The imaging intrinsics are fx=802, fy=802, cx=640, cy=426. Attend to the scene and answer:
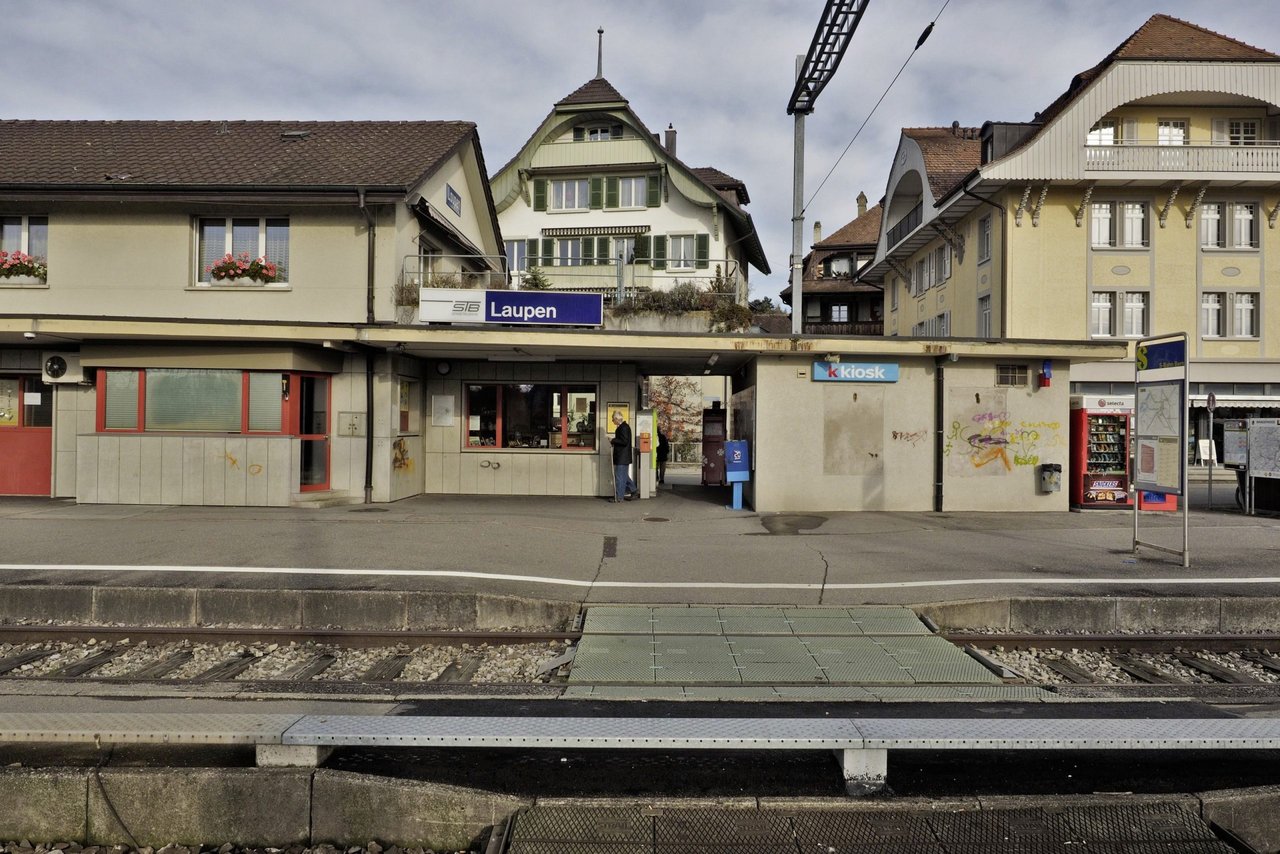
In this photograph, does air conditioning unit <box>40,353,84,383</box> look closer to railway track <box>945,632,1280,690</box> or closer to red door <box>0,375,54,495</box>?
red door <box>0,375,54,495</box>

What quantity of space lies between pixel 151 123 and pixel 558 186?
A: 19.7 metres

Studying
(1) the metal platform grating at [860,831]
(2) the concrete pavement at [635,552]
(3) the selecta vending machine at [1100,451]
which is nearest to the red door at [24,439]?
(2) the concrete pavement at [635,552]

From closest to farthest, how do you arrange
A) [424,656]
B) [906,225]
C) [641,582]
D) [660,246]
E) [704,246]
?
[424,656] → [641,582] → [704,246] → [660,246] → [906,225]

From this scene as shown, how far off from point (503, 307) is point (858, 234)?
40.2m

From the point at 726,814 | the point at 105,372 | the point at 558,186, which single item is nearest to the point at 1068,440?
the point at 726,814

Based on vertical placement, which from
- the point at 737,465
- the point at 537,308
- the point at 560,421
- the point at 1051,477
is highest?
the point at 537,308

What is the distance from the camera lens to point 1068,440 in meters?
15.0

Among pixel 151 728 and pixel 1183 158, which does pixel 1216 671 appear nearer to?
pixel 151 728

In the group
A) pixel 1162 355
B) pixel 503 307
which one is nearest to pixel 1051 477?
pixel 1162 355

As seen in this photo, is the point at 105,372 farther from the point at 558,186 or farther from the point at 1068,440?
the point at 558,186

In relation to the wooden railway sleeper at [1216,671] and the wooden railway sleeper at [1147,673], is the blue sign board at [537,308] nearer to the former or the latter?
the wooden railway sleeper at [1147,673]

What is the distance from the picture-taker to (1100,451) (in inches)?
605

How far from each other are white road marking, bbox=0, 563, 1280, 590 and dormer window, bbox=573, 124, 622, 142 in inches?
1212

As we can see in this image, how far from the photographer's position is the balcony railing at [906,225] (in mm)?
33281
